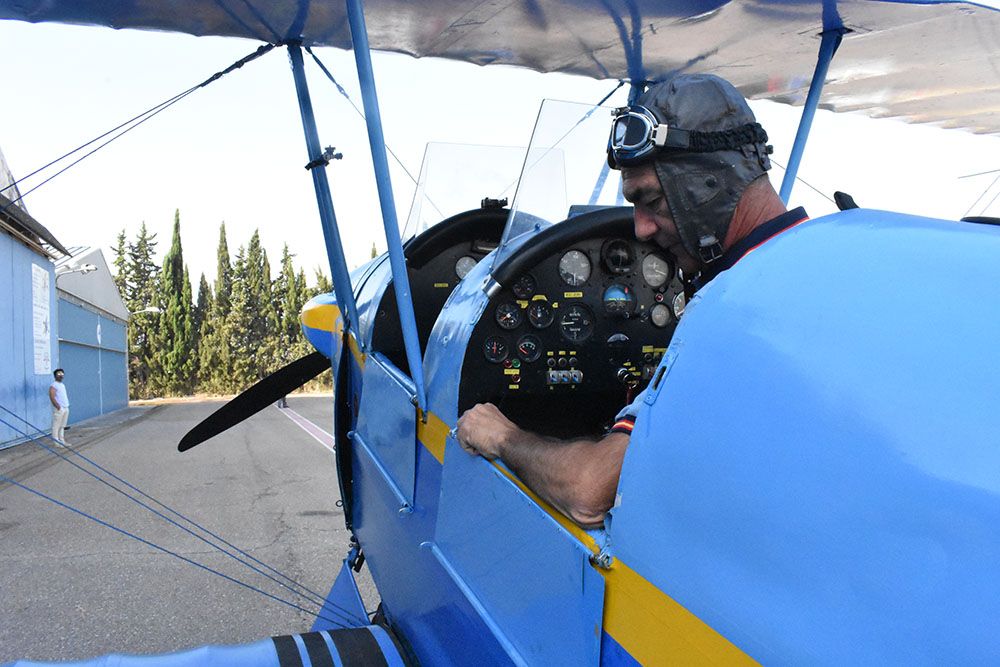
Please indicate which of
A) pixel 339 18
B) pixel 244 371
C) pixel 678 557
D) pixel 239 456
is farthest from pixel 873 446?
pixel 244 371

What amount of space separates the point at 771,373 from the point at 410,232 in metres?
3.33

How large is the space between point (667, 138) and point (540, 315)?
1339mm

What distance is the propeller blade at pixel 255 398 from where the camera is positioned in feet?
16.5

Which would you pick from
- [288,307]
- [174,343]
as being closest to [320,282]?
[288,307]

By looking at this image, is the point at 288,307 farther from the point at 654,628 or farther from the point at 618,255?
the point at 654,628

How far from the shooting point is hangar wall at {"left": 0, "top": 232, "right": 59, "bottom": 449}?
14578mm

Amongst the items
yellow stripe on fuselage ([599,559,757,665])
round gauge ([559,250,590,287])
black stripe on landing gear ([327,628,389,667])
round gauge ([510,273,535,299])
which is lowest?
black stripe on landing gear ([327,628,389,667])

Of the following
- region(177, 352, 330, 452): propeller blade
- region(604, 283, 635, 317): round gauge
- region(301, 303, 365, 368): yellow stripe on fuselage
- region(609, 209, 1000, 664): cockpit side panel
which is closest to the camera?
region(609, 209, 1000, 664): cockpit side panel

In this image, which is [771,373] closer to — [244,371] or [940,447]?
[940,447]

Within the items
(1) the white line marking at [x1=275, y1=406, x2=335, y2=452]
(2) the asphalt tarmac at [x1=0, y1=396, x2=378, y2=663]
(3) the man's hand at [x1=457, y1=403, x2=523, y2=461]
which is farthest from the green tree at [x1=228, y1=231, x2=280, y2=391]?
(3) the man's hand at [x1=457, y1=403, x2=523, y2=461]

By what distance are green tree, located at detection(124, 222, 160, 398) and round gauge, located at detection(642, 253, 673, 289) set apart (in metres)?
50.3

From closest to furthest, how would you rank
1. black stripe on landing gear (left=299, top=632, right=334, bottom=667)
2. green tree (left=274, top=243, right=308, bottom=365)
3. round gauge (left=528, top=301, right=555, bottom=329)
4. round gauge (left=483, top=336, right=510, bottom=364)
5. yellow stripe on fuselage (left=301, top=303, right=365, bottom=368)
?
black stripe on landing gear (left=299, top=632, right=334, bottom=667) < round gauge (left=483, top=336, right=510, bottom=364) < round gauge (left=528, top=301, right=555, bottom=329) < yellow stripe on fuselage (left=301, top=303, right=365, bottom=368) < green tree (left=274, top=243, right=308, bottom=365)

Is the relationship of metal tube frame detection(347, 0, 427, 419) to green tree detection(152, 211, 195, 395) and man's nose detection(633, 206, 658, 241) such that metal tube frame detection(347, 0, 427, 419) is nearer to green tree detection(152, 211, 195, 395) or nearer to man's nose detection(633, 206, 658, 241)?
man's nose detection(633, 206, 658, 241)

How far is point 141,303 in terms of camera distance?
5403 centimetres
